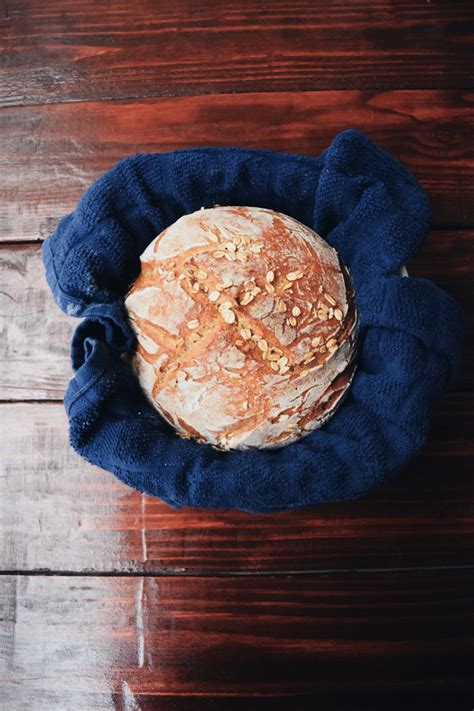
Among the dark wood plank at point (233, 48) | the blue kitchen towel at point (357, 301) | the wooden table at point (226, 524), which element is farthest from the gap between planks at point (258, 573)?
the dark wood plank at point (233, 48)

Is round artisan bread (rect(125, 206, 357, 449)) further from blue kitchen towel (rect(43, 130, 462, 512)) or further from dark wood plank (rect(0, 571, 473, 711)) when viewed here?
dark wood plank (rect(0, 571, 473, 711))

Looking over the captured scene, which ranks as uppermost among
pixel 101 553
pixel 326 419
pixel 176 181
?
pixel 176 181

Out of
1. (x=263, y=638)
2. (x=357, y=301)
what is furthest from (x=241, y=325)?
(x=263, y=638)

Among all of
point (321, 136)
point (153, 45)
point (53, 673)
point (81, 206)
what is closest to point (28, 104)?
point (153, 45)

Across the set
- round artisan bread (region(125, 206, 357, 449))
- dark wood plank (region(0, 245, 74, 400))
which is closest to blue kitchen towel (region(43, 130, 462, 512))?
round artisan bread (region(125, 206, 357, 449))

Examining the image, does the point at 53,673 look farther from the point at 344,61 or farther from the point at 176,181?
the point at 344,61

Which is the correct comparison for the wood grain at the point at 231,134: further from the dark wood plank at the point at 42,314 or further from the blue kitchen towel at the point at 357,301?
the blue kitchen towel at the point at 357,301
